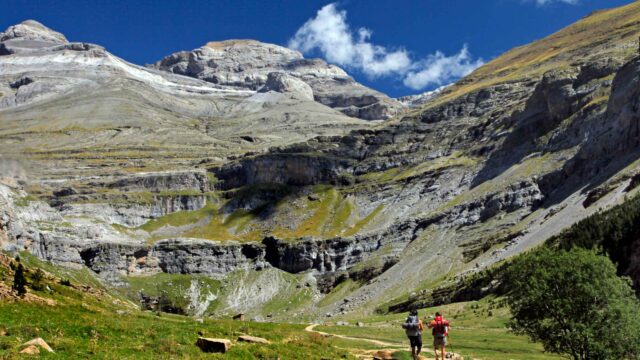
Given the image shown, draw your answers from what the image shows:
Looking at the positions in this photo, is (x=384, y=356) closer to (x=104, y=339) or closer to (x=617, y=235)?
(x=104, y=339)

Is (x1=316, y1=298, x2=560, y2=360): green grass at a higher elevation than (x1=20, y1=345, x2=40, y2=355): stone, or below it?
below

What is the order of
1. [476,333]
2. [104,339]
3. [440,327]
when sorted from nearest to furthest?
[104,339], [440,327], [476,333]

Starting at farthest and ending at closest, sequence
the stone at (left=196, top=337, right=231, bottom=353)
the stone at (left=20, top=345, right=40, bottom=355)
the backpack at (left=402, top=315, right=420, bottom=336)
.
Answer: the backpack at (left=402, top=315, right=420, bottom=336) < the stone at (left=196, top=337, right=231, bottom=353) < the stone at (left=20, top=345, right=40, bottom=355)

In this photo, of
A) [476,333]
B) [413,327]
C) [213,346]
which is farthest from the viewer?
[476,333]

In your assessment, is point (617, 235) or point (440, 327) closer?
point (440, 327)

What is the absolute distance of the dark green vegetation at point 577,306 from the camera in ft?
123

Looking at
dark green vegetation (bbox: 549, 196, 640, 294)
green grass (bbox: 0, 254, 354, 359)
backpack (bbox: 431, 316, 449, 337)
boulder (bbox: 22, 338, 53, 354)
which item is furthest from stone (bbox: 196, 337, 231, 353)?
dark green vegetation (bbox: 549, 196, 640, 294)

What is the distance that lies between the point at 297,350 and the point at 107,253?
6646 inches

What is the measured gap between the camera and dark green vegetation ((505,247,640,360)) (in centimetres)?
3738

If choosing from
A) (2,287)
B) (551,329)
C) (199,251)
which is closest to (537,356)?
(551,329)

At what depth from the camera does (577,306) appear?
127 ft

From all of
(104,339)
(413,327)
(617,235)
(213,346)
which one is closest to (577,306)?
(413,327)

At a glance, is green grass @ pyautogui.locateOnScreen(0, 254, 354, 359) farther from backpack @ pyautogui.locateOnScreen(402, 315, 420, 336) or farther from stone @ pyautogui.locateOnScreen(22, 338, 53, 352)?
backpack @ pyautogui.locateOnScreen(402, 315, 420, 336)

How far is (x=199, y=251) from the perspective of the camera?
194625mm
